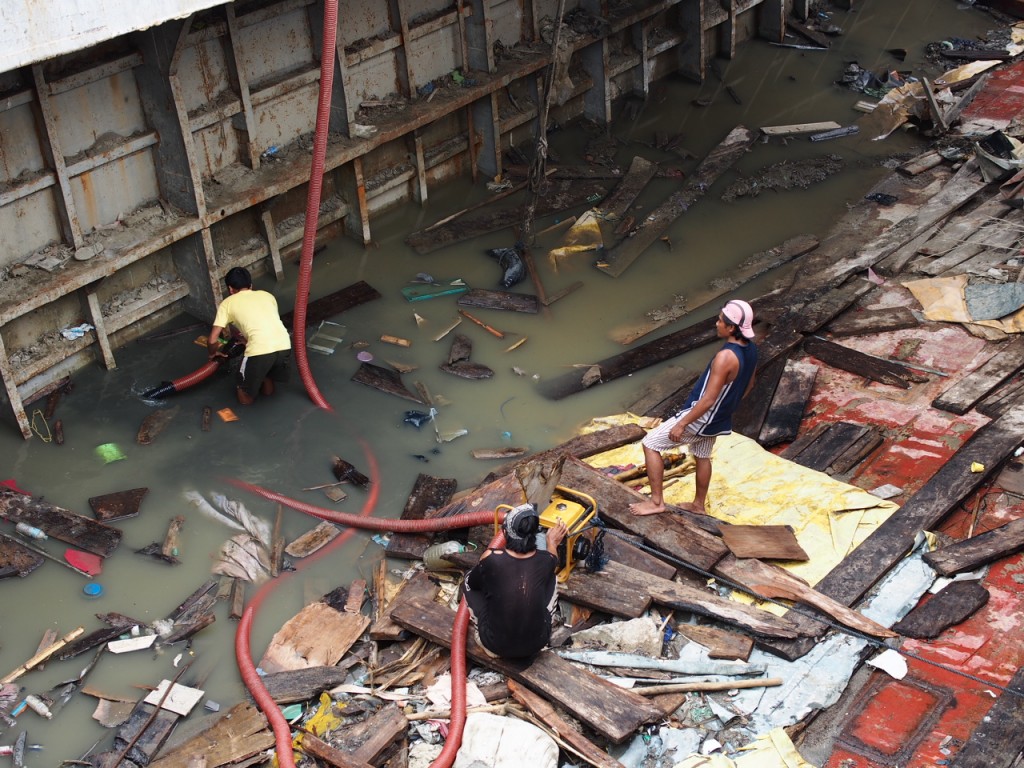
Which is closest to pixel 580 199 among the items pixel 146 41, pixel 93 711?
pixel 146 41

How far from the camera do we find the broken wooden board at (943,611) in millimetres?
7246

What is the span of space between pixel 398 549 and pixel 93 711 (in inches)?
97.3

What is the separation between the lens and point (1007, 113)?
51.3 ft

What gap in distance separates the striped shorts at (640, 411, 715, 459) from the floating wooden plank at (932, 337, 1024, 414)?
283 centimetres

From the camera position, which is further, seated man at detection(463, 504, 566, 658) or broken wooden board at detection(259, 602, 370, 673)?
broken wooden board at detection(259, 602, 370, 673)

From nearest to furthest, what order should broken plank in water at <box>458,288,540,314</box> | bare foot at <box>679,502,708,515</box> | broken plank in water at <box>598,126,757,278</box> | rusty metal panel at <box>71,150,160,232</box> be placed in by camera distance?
bare foot at <box>679,502,708,515</box> < rusty metal panel at <box>71,150,160,232</box> < broken plank in water at <box>458,288,540,314</box> < broken plank in water at <box>598,126,757,278</box>

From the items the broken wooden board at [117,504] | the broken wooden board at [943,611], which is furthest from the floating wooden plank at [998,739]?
the broken wooden board at [117,504]

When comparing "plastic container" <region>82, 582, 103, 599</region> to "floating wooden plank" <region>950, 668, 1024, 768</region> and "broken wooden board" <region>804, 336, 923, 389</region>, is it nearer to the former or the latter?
"floating wooden plank" <region>950, 668, 1024, 768</region>

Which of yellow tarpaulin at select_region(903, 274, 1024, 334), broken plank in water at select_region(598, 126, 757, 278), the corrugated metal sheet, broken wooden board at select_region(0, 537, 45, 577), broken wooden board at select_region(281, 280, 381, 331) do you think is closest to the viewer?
the corrugated metal sheet

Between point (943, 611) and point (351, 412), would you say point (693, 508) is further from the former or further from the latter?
point (351, 412)

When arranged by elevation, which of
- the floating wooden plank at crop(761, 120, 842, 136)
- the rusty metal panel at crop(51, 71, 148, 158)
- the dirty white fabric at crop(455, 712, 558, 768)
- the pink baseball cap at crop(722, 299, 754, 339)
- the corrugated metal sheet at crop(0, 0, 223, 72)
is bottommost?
the floating wooden plank at crop(761, 120, 842, 136)

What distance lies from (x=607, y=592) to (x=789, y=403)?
11.0 feet

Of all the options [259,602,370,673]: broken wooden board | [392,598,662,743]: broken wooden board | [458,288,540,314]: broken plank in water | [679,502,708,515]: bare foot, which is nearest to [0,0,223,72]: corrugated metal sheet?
[259,602,370,673]: broken wooden board

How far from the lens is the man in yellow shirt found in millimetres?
9805
